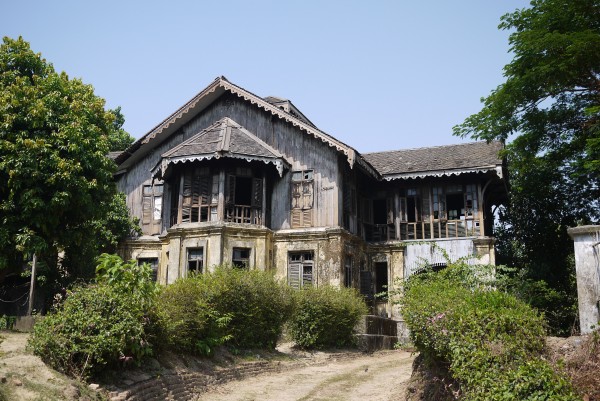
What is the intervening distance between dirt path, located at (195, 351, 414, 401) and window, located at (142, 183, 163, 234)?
12850 mm

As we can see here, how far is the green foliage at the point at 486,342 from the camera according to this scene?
737 centimetres

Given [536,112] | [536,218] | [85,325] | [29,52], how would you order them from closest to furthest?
[85,325] < [29,52] < [536,112] < [536,218]

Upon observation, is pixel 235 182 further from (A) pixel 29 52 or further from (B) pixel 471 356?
(B) pixel 471 356

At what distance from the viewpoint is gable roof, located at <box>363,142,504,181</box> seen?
25.4 meters

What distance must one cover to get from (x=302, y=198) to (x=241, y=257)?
3.66m

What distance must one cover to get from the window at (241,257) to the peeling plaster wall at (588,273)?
1565 cm

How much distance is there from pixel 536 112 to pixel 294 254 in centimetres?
1105

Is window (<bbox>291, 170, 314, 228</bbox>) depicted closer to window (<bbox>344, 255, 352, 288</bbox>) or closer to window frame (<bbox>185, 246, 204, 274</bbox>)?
window (<bbox>344, 255, 352, 288</bbox>)

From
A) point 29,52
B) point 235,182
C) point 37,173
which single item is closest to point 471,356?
point 37,173

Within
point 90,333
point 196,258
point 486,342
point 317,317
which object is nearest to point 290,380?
point 317,317

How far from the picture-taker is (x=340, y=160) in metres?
25.1

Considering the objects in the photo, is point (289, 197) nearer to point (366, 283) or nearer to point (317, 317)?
point (366, 283)

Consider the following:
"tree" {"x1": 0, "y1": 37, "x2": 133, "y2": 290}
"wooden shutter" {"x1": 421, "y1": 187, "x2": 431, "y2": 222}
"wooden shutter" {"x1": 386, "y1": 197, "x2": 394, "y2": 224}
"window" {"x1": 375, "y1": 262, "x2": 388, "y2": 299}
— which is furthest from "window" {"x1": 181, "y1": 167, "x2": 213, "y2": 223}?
"wooden shutter" {"x1": 421, "y1": 187, "x2": 431, "y2": 222}

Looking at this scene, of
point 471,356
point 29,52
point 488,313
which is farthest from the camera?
point 29,52
